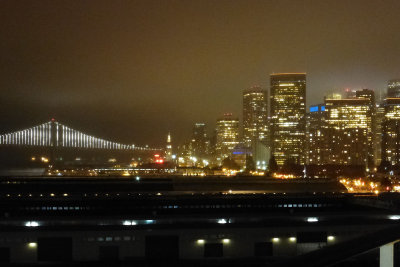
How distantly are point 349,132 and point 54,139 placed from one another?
41.6 metres

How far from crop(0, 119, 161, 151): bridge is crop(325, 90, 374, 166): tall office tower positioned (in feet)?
93.5

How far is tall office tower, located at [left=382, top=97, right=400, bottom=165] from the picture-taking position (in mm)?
73562

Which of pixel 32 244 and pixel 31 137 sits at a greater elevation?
pixel 31 137

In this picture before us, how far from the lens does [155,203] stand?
14297 millimetres

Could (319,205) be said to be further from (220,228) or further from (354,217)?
(220,228)

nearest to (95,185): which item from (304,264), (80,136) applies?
(304,264)

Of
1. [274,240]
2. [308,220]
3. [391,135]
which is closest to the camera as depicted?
[274,240]

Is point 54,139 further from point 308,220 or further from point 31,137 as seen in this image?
point 308,220

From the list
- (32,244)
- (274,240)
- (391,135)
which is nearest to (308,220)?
(274,240)

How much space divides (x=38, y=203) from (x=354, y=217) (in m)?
8.34

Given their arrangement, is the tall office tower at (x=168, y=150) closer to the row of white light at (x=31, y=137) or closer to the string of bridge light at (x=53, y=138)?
the string of bridge light at (x=53, y=138)

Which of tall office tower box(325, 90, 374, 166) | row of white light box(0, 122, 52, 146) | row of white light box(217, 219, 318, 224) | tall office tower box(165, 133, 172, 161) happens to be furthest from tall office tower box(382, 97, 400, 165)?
row of white light box(217, 219, 318, 224)

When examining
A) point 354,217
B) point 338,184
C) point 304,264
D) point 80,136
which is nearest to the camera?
point 304,264

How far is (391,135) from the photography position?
75875 millimetres
